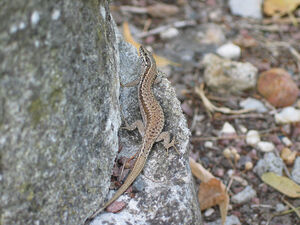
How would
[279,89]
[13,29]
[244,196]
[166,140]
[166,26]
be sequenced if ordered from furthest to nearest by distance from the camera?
[166,26] → [279,89] → [244,196] → [166,140] → [13,29]

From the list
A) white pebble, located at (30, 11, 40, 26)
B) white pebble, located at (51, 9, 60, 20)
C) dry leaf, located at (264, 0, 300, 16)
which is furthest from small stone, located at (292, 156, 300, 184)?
white pebble, located at (30, 11, 40, 26)

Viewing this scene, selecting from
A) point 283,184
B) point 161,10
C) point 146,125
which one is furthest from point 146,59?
point 161,10

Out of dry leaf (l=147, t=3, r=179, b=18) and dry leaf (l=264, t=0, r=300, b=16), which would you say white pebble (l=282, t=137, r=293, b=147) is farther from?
dry leaf (l=147, t=3, r=179, b=18)

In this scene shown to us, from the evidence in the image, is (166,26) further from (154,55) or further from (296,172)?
(296,172)

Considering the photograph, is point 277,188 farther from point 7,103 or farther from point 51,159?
point 7,103

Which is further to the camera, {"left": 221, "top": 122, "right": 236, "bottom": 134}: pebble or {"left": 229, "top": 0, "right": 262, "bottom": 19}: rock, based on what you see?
{"left": 229, "top": 0, "right": 262, "bottom": 19}: rock

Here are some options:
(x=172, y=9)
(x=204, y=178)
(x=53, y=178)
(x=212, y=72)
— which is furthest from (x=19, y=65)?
(x=172, y=9)
